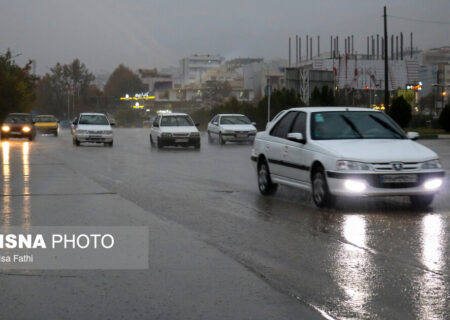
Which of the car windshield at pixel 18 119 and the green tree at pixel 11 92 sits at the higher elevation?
the green tree at pixel 11 92

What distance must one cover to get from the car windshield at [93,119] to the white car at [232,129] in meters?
5.70

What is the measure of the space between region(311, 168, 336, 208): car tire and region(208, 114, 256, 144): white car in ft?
90.1

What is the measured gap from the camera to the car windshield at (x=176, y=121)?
116 ft

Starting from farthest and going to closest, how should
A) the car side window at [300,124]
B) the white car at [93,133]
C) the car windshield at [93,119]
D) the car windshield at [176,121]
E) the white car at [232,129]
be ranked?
1. the white car at [232,129]
2. the car windshield at [93,119]
3. the white car at [93,133]
4. the car windshield at [176,121]
5. the car side window at [300,124]

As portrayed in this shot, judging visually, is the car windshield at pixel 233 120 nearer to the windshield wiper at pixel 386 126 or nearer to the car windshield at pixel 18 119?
the car windshield at pixel 18 119

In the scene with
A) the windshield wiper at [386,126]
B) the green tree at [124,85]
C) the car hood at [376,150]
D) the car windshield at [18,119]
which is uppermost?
the green tree at [124,85]

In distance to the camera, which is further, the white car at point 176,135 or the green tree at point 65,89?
the green tree at point 65,89

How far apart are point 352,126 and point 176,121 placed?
23.4 metres

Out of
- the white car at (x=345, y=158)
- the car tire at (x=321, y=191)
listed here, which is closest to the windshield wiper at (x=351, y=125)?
the white car at (x=345, y=158)

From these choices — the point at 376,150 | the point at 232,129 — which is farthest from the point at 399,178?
the point at 232,129

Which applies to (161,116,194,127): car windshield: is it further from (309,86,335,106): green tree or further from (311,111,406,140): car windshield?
(311,111,406,140): car windshield

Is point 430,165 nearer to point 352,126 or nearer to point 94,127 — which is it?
point 352,126

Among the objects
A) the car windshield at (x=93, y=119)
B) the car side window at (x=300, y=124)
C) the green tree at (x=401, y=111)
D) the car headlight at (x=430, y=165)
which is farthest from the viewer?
the green tree at (x=401, y=111)

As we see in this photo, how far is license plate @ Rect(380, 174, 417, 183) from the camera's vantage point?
11.5 meters
